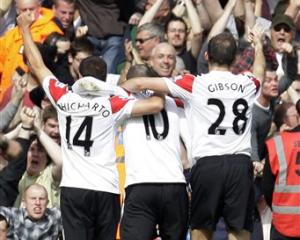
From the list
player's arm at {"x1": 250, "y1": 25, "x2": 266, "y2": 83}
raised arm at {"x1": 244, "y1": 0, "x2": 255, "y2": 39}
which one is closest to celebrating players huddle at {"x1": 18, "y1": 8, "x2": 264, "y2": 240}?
player's arm at {"x1": 250, "y1": 25, "x2": 266, "y2": 83}

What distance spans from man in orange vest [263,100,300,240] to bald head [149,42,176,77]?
6.73 ft

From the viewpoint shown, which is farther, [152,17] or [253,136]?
[152,17]

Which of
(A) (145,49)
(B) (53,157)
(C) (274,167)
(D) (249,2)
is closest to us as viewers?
(C) (274,167)

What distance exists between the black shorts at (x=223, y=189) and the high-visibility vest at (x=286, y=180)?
28 centimetres

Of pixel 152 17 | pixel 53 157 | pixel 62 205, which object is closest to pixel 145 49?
pixel 152 17

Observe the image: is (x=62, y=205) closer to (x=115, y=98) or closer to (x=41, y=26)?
(x=115, y=98)

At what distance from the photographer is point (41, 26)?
1988 cm

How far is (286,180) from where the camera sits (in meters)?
14.9

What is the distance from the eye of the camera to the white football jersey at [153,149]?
1497 cm

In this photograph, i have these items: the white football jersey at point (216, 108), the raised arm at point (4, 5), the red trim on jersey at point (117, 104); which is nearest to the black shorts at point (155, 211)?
the white football jersey at point (216, 108)

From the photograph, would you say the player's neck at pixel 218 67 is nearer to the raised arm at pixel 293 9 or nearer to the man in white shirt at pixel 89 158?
the man in white shirt at pixel 89 158

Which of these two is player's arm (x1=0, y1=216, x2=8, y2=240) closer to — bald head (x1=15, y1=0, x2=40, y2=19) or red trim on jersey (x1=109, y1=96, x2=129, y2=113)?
red trim on jersey (x1=109, y1=96, x2=129, y2=113)

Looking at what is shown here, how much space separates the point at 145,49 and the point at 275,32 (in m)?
1.75

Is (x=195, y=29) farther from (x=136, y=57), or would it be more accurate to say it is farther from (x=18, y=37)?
(x=18, y=37)
